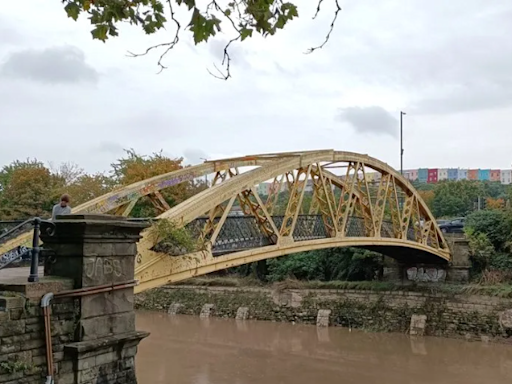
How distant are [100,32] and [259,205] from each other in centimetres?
955

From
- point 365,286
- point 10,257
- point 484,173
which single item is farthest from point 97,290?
point 484,173

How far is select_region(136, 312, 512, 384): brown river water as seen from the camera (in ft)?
55.1

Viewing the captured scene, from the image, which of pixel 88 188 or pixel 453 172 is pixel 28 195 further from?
pixel 453 172

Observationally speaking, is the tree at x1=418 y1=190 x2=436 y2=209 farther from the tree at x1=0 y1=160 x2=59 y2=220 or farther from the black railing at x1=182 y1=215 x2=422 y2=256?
the black railing at x1=182 y1=215 x2=422 y2=256

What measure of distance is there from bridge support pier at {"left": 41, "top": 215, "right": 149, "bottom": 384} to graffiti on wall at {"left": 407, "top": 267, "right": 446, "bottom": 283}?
21531 mm

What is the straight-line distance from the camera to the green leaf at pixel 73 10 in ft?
15.2

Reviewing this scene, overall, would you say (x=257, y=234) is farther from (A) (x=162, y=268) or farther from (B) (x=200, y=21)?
(B) (x=200, y=21)

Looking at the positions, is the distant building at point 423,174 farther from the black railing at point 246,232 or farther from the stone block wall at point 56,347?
the stone block wall at point 56,347

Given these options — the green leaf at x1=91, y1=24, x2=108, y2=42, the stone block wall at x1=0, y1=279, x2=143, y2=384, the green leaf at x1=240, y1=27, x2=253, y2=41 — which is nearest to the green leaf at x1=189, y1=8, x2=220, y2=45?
the green leaf at x1=240, y1=27, x2=253, y2=41

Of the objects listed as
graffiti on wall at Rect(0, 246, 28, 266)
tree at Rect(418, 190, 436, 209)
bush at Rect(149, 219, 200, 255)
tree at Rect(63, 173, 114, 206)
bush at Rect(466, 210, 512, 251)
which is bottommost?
graffiti on wall at Rect(0, 246, 28, 266)

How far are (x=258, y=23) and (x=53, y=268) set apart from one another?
342 cm

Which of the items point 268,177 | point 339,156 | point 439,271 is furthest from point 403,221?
point 268,177

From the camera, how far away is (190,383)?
51.3 feet

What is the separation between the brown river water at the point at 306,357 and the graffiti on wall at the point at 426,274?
3.88 meters
